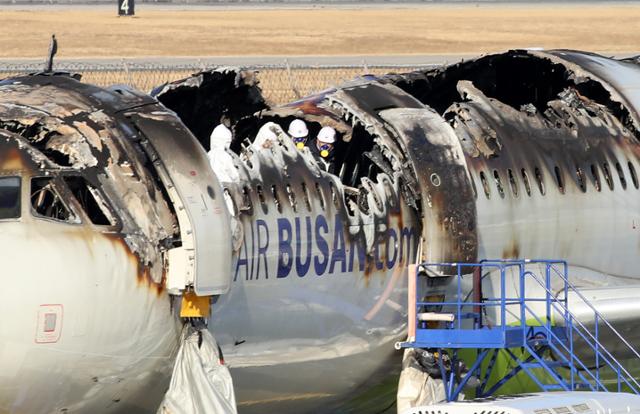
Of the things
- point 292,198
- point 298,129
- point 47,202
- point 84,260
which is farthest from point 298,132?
point 84,260

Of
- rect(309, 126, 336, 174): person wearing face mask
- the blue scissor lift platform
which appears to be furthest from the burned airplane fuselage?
rect(309, 126, 336, 174): person wearing face mask

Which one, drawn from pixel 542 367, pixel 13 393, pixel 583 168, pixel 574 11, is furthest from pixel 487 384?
pixel 574 11

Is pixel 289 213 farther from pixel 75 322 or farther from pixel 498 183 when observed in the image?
pixel 498 183

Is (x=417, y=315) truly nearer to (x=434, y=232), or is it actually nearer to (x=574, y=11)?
(x=434, y=232)

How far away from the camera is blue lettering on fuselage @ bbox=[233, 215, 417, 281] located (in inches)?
819

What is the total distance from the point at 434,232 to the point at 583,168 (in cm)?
426

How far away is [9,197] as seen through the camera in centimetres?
1827

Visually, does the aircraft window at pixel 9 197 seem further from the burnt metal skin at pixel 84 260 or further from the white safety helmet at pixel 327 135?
the white safety helmet at pixel 327 135

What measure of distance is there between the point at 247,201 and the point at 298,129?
2883mm

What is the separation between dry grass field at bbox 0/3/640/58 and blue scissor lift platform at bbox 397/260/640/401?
48.5 m

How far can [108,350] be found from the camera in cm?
1888

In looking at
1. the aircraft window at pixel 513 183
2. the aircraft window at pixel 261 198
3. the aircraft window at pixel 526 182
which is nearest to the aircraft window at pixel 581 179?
the aircraft window at pixel 526 182

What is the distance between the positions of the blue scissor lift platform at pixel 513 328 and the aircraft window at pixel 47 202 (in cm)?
566

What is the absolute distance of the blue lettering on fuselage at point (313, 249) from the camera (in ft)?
68.3
